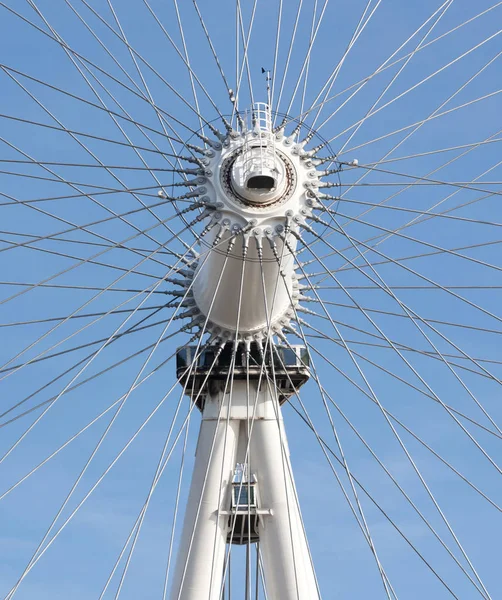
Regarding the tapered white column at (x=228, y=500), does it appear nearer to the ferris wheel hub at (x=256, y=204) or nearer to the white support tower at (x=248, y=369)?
the white support tower at (x=248, y=369)

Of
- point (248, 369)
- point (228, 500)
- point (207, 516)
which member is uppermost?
point (248, 369)

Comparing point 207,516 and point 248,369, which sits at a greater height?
point 248,369

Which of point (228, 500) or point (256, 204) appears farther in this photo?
point (228, 500)

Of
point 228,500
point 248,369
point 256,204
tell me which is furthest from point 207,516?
point 256,204

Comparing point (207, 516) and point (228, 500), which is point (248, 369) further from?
point (207, 516)

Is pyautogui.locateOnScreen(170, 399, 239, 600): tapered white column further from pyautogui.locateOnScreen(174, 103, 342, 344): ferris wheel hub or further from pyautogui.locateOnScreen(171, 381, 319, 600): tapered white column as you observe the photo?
pyautogui.locateOnScreen(174, 103, 342, 344): ferris wheel hub

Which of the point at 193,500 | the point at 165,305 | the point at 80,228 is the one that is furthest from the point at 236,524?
the point at 80,228

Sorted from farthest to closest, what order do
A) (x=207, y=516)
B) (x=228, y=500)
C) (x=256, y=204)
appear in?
Result: (x=228, y=500) → (x=207, y=516) → (x=256, y=204)

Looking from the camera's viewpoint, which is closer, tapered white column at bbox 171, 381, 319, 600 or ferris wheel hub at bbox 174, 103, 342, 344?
ferris wheel hub at bbox 174, 103, 342, 344

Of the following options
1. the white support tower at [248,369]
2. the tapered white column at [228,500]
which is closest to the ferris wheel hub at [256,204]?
the white support tower at [248,369]

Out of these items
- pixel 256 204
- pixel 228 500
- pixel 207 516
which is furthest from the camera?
pixel 228 500

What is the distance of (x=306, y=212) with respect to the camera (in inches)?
1030

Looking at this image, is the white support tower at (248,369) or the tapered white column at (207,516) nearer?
the white support tower at (248,369)

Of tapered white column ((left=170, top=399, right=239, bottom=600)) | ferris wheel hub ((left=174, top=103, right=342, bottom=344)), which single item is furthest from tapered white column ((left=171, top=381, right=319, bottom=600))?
ferris wheel hub ((left=174, top=103, right=342, bottom=344))
